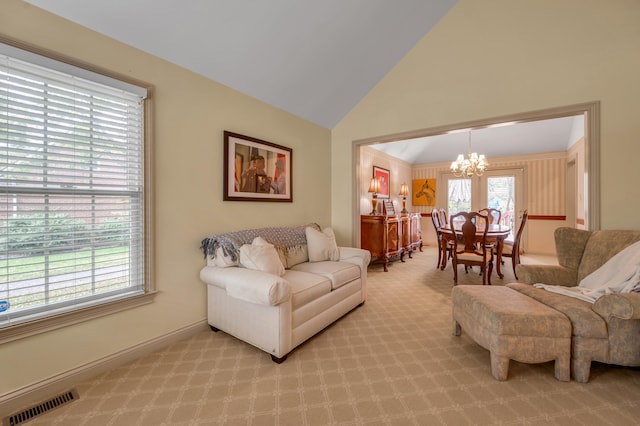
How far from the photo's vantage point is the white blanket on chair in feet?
5.81

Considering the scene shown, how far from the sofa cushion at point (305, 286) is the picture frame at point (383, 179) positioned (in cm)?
355

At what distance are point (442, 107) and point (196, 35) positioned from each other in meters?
2.76

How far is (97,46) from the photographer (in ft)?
6.02

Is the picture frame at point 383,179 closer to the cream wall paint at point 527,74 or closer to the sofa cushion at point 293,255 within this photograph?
the cream wall paint at point 527,74

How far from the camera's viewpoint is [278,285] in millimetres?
1851

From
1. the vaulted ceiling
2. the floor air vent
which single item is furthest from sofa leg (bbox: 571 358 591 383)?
the vaulted ceiling

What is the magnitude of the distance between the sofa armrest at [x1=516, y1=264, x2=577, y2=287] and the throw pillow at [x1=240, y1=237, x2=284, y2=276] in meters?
2.22

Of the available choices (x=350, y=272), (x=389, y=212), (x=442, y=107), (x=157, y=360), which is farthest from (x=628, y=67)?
(x=157, y=360)

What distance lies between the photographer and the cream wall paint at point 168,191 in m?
1.60

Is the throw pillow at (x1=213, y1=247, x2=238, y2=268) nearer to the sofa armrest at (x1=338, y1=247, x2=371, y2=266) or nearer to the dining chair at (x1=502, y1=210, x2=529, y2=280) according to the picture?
the sofa armrest at (x1=338, y1=247, x2=371, y2=266)

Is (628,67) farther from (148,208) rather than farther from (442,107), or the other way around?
(148,208)

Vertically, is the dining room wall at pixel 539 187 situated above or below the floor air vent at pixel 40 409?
above

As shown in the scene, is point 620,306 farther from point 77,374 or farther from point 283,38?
point 77,374

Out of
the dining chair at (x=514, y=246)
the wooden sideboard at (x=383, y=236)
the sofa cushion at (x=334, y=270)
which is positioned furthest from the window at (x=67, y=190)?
the dining chair at (x=514, y=246)
